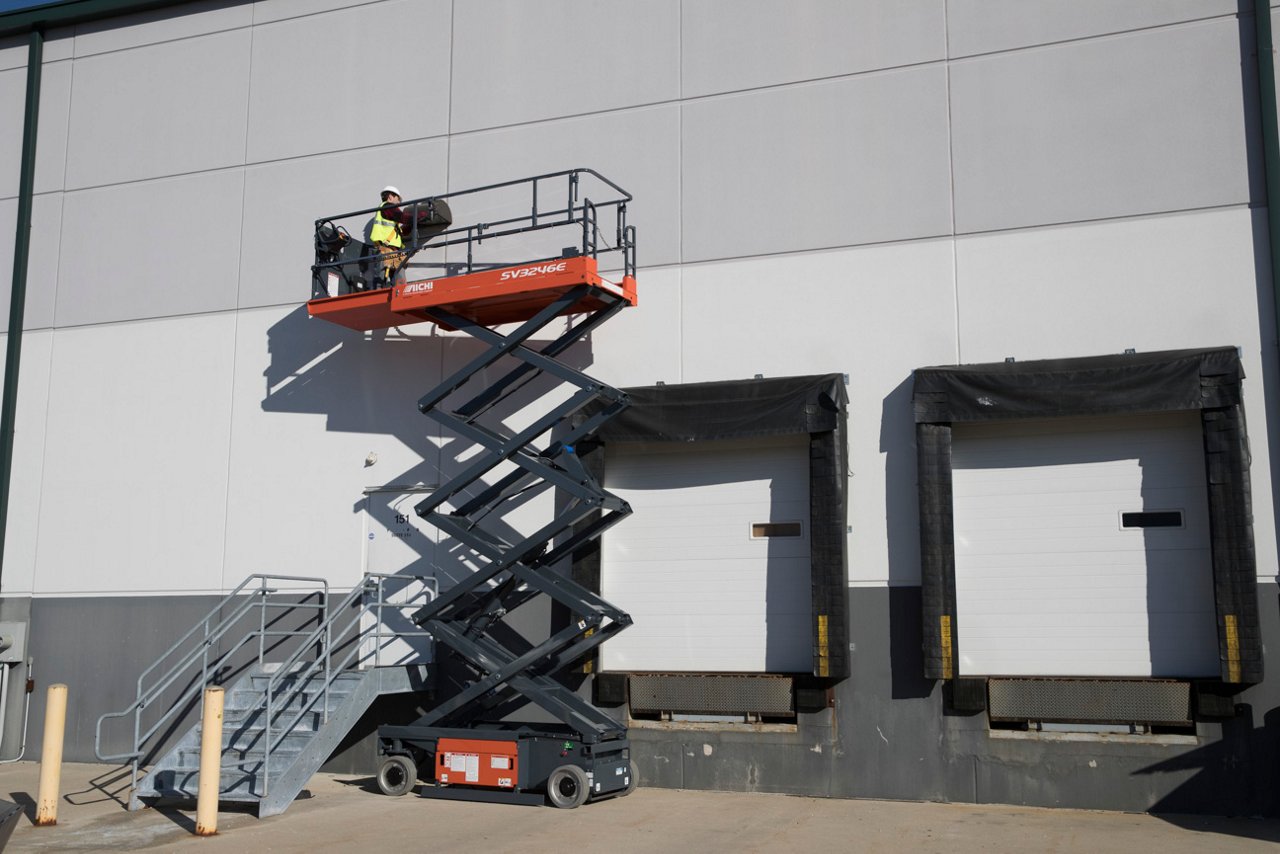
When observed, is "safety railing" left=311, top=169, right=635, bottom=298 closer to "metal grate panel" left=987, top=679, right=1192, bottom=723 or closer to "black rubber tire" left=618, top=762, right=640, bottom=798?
"black rubber tire" left=618, top=762, right=640, bottom=798

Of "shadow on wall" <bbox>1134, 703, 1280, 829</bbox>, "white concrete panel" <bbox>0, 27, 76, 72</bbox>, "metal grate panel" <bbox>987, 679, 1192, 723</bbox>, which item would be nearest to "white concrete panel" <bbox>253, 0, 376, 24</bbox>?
"white concrete panel" <bbox>0, 27, 76, 72</bbox>

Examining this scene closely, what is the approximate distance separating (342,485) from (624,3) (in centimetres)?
677

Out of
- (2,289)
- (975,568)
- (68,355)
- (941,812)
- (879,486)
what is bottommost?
(941,812)

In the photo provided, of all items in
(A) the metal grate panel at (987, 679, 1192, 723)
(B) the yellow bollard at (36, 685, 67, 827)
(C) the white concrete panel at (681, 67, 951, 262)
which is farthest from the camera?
(C) the white concrete panel at (681, 67, 951, 262)

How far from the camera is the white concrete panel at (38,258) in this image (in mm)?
16484

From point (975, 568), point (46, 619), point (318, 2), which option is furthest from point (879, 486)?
point (46, 619)

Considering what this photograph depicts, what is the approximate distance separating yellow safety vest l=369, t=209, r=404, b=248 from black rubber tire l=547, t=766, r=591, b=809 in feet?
21.2

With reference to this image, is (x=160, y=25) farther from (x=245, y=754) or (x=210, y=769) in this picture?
(x=210, y=769)

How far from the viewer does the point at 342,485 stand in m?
14.5

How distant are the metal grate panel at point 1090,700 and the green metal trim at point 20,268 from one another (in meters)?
12.9

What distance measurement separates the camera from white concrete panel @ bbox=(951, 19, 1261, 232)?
11.9m

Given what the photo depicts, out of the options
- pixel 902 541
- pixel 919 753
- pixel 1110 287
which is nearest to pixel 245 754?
pixel 919 753

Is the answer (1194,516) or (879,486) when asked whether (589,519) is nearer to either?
(879,486)

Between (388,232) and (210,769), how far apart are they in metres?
6.59
